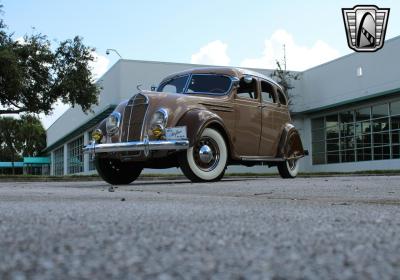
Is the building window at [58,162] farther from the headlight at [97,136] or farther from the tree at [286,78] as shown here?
the headlight at [97,136]

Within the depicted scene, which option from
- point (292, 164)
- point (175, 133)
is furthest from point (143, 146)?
point (292, 164)

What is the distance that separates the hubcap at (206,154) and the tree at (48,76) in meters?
17.2

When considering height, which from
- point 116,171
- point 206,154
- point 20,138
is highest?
point 20,138

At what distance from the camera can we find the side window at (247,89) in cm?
1052

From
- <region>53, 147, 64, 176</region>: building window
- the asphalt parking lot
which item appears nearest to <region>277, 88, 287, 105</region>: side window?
the asphalt parking lot

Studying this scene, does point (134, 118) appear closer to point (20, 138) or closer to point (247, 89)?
point (247, 89)

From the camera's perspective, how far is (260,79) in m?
11.2

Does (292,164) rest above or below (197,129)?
below

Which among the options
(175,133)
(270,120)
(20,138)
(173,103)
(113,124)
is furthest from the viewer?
(20,138)

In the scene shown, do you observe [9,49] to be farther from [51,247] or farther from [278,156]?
[51,247]

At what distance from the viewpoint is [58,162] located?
59719mm

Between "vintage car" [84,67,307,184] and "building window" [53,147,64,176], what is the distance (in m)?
45.4

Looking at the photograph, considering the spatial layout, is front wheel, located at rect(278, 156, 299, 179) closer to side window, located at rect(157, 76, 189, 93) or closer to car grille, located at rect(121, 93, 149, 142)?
side window, located at rect(157, 76, 189, 93)

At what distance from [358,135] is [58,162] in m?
38.0
